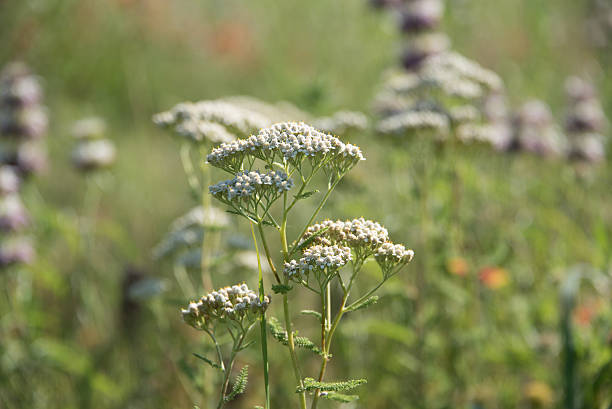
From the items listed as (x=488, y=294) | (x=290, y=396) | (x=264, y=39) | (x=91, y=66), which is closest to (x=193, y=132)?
(x=290, y=396)

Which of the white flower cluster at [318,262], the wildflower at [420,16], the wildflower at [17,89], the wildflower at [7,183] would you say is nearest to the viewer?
the white flower cluster at [318,262]

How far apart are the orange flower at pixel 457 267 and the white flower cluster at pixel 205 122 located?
1.72 m

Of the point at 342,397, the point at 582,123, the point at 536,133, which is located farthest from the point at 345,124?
the point at 582,123

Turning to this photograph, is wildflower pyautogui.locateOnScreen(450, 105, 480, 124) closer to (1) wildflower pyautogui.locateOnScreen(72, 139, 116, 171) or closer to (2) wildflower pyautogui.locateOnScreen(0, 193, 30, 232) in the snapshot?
(1) wildflower pyautogui.locateOnScreen(72, 139, 116, 171)

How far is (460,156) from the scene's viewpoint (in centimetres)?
433

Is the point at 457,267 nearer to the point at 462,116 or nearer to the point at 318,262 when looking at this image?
the point at 462,116

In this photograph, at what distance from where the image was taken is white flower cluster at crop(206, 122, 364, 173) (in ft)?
5.91

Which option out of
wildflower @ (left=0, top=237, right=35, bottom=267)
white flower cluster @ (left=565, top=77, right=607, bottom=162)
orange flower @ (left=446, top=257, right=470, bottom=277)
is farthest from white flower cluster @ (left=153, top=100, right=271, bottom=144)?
white flower cluster @ (left=565, top=77, right=607, bottom=162)

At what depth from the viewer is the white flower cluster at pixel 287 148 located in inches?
71.0

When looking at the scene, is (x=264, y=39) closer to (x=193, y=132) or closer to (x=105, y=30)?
(x=105, y=30)

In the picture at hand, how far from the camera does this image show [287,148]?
1.80m

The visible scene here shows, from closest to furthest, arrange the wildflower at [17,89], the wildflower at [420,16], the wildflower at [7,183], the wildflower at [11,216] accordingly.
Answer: the wildflower at [11,216] → the wildflower at [7,183] → the wildflower at [17,89] → the wildflower at [420,16]

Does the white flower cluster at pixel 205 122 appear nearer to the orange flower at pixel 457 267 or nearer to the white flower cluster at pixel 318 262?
the white flower cluster at pixel 318 262

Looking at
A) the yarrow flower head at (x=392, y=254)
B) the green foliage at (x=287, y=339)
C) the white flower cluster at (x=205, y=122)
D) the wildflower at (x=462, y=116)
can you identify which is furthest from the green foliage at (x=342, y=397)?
the wildflower at (x=462, y=116)
